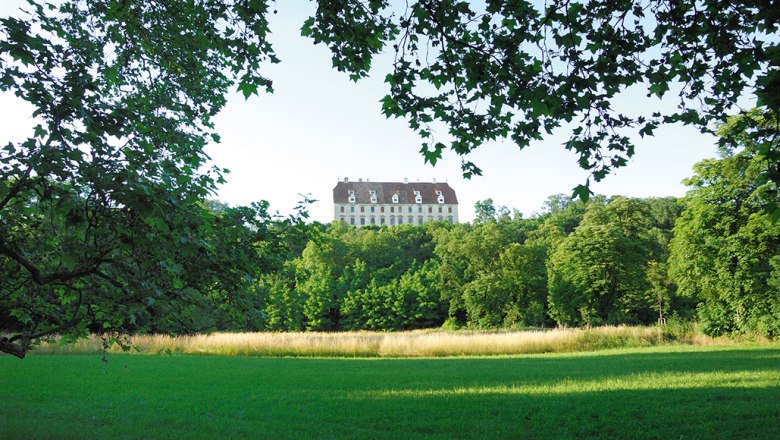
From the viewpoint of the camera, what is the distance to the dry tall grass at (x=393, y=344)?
23.9 meters

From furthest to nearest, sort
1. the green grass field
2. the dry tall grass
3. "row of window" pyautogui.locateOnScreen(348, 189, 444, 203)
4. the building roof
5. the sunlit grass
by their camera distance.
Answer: the building roof → "row of window" pyautogui.locateOnScreen(348, 189, 444, 203) → the dry tall grass → the sunlit grass → the green grass field

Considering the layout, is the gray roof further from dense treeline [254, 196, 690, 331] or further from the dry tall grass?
the dry tall grass

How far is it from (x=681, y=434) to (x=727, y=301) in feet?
72.2

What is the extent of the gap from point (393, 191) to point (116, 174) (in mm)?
106103

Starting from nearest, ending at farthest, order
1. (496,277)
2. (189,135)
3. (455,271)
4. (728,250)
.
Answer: (189,135), (728,250), (496,277), (455,271)

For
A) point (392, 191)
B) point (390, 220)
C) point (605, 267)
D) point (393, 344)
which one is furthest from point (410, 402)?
point (392, 191)

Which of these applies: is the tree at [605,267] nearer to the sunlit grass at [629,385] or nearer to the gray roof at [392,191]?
the sunlit grass at [629,385]

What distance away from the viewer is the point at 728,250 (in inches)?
989

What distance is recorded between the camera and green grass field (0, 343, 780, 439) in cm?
775

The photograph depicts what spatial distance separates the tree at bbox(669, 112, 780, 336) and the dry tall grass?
2.20 m

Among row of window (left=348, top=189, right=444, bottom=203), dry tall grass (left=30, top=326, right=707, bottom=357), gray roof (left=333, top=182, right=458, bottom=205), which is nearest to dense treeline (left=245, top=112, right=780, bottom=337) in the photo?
dry tall grass (left=30, top=326, right=707, bottom=357)

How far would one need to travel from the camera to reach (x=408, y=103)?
5.90m

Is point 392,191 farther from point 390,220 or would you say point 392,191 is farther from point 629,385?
point 629,385

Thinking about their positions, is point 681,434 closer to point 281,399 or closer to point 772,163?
point 772,163
